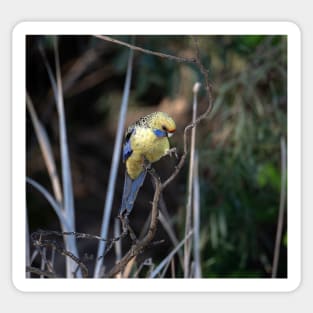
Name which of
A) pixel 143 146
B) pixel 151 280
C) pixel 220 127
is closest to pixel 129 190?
pixel 143 146

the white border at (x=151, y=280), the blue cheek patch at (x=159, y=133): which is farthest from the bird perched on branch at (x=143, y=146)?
the white border at (x=151, y=280)

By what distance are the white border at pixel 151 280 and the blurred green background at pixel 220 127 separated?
0.57 metres

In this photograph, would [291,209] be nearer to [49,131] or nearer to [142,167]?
[142,167]

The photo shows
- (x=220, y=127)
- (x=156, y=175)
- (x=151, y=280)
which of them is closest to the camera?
(x=156, y=175)

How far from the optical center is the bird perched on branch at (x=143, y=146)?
138 centimetres

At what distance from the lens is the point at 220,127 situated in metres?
2.52

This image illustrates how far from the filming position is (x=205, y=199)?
2.54 m

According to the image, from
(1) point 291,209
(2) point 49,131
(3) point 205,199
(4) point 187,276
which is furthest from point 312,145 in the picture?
(2) point 49,131

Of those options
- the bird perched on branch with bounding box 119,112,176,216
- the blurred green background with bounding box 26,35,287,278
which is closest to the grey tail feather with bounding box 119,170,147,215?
the bird perched on branch with bounding box 119,112,176,216

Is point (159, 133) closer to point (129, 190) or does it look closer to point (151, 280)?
point (129, 190)

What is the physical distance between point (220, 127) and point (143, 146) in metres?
1.15

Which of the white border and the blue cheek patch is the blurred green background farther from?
the blue cheek patch

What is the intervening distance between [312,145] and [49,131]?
148 cm
